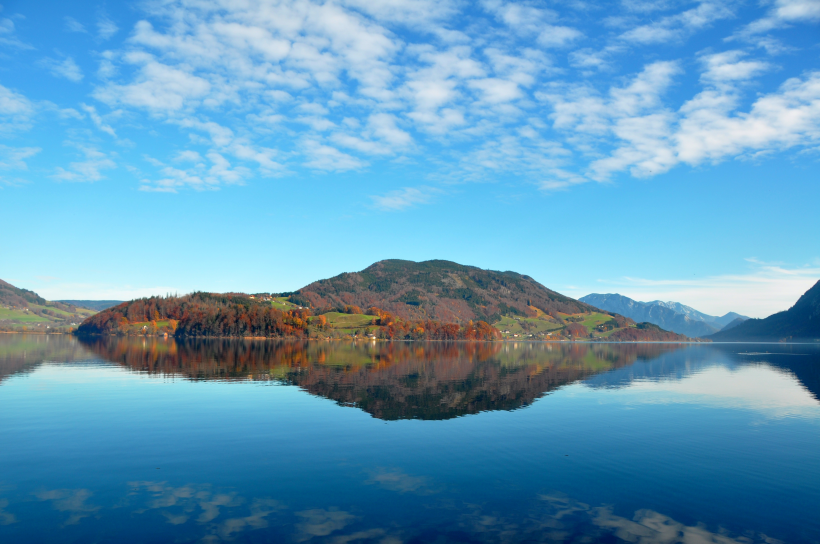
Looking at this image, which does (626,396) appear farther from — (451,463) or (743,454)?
(451,463)

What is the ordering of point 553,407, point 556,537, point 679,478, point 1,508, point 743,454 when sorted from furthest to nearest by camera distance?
1. point 553,407
2. point 743,454
3. point 679,478
4. point 1,508
5. point 556,537

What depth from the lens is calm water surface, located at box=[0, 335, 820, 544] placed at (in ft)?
58.2

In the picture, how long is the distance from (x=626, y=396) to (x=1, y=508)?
57.0 m

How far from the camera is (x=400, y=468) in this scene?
81.8 feet

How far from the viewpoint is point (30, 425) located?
33562mm

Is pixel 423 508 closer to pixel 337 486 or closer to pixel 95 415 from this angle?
→ pixel 337 486

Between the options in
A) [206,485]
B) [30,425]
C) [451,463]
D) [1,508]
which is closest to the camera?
[1,508]

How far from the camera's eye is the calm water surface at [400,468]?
58.2ft

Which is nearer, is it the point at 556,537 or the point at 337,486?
the point at 556,537

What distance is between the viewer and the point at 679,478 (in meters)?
24.4

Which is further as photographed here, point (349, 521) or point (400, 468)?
point (400, 468)

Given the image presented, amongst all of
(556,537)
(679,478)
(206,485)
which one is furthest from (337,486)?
(679,478)

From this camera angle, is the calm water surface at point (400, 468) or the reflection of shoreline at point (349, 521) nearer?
the reflection of shoreline at point (349, 521)

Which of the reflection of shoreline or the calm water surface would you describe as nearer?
the reflection of shoreline
